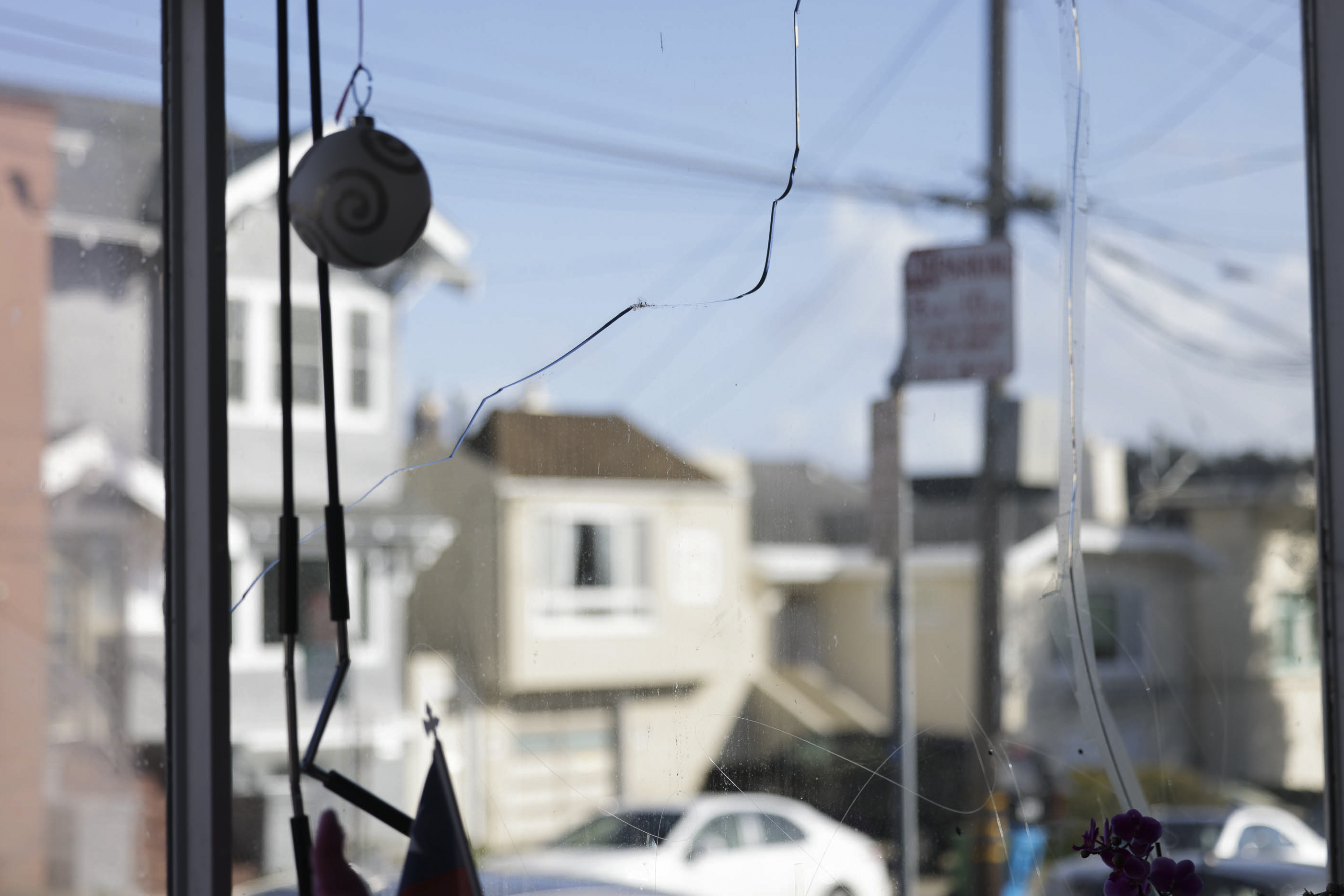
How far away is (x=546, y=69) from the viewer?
1.05m

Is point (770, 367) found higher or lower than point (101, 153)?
lower

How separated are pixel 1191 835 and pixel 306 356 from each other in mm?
899

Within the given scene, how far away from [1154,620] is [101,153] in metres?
1.05

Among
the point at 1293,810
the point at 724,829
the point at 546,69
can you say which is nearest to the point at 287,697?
the point at 724,829

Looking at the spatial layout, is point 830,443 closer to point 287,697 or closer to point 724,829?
point 724,829

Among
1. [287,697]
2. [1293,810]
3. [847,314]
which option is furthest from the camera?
[847,314]

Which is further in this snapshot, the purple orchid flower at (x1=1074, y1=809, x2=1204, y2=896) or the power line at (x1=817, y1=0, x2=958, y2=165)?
the power line at (x1=817, y1=0, x2=958, y2=165)

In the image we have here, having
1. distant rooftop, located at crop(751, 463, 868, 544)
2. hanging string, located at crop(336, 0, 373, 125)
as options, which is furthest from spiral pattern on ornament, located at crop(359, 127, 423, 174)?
distant rooftop, located at crop(751, 463, 868, 544)

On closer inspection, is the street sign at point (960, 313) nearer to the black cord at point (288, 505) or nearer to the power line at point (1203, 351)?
the power line at point (1203, 351)

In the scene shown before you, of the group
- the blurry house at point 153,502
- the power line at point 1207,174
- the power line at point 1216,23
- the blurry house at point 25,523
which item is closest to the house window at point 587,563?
the blurry house at point 153,502

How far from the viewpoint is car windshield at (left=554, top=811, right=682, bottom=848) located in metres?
0.92

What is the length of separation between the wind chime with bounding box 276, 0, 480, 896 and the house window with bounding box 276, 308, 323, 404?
48 mm

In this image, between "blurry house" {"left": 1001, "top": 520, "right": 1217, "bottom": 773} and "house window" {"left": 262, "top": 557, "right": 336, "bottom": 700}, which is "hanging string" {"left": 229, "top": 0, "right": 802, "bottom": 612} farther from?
"blurry house" {"left": 1001, "top": 520, "right": 1217, "bottom": 773}

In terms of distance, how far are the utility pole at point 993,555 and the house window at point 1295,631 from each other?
9.7 inches
